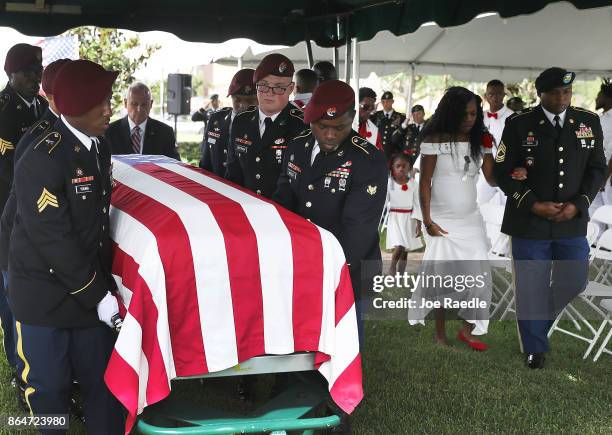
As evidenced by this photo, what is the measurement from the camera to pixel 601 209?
6.08 metres

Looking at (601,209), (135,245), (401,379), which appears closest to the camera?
(135,245)

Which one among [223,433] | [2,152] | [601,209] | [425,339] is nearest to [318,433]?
[223,433]

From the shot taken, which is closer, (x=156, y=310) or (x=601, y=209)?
(x=156, y=310)

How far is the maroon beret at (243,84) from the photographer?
490 centimetres

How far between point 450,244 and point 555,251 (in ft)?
2.22

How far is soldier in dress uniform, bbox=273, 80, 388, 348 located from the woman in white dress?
161 cm

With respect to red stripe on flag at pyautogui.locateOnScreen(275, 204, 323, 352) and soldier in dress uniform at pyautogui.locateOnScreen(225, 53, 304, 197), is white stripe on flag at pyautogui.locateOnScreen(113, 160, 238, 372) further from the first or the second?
soldier in dress uniform at pyautogui.locateOnScreen(225, 53, 304, 197)

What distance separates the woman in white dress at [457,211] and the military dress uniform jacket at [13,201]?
8.42 ft

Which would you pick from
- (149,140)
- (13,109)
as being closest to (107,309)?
(13,109)

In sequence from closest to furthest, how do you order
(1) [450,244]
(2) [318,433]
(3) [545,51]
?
(2) [318,433], (1) [450,244], (3) [545,51]

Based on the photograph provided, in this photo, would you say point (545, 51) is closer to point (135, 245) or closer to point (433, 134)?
point (433, 134)

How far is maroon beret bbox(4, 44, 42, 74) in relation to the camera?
4.22m

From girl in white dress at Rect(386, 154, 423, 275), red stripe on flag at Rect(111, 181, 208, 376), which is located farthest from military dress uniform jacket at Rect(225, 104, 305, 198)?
girl in white dress at Rect(386, 154, 423, 275)

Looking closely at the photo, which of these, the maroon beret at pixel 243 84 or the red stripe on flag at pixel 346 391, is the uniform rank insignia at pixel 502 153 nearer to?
the maroon beret at pixel 243 84
